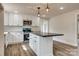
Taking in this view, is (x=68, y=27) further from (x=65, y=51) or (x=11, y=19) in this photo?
(x=11, y=19)

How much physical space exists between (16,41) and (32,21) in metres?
1.94

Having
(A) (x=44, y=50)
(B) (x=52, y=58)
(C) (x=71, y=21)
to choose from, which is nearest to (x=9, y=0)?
(B) (x=52, y=58)

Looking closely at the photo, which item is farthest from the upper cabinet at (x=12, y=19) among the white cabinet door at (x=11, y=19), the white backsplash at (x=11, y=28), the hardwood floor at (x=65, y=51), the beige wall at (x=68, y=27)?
the hardwood floor at (x=65, y=51)

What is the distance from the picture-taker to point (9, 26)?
7965mm

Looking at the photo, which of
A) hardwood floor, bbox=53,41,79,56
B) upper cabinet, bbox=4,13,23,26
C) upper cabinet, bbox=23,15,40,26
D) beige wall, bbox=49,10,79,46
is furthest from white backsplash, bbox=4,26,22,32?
hardwood floor, bbox=53,41,79,56

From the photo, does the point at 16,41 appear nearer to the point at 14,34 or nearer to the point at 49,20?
the point at 14,34

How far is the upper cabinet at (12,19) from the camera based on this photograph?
25.2ft

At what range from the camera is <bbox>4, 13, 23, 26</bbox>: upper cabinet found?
7.67 meters

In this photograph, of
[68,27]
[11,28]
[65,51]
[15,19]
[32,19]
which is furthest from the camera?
[32,19]

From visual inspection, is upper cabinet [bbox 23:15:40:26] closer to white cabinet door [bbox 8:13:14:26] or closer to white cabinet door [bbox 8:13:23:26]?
white cabinet door [bbox 8:13:23:26]

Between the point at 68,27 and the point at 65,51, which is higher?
the point at 68,27

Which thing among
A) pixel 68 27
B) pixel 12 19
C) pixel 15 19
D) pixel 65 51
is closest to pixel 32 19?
pixel 15 19

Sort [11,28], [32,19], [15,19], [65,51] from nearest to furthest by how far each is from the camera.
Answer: [65,51], [15,19], [11,28], [32,19]

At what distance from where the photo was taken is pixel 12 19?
25.8 ft
